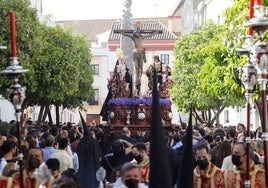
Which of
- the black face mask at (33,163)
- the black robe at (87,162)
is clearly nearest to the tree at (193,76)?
the black robe at (87,162)

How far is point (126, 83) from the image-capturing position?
81.3ft

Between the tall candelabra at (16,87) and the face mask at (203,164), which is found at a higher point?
the tall candelabra at (16,87)

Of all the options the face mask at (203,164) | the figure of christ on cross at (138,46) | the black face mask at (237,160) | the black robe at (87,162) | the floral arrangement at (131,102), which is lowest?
the black robe at (87,162)

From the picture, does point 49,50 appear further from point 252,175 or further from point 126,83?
point 252,175

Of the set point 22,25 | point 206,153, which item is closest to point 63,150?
point 206,153

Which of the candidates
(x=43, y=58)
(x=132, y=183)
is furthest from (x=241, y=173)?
(x=43, y=58)

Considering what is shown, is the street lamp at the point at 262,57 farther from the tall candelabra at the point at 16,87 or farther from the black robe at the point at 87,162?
the black robe at the point at 87,162

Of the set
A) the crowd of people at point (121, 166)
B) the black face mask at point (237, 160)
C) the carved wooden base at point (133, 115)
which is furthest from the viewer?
the carved wooden base at point (133, 115)

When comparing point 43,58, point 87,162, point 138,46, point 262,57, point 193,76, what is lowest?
point 87,162

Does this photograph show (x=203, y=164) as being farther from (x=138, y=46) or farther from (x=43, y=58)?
(x=43, y=58)

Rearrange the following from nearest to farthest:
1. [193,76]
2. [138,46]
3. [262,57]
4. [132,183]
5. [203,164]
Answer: [262,57] < [132,183] < [203,164] < [138,46] < [193,76]

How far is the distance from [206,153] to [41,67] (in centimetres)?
2492

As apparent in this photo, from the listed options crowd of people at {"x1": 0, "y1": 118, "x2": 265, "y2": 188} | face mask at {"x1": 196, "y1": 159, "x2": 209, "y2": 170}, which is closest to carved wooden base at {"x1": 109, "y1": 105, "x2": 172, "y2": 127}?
crowd of people at {"x1": 0, "y1": 118, "x2": 265, "y2": 188}

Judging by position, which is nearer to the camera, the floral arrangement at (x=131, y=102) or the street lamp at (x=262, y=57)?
the street lamp at (x=262, y=57)
